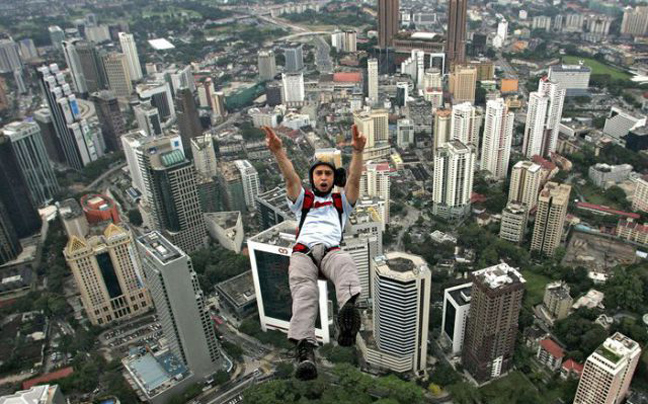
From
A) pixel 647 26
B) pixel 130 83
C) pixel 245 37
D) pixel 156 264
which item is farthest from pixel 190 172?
pixel 647 26

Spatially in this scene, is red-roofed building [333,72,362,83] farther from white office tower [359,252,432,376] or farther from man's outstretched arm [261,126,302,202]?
man's outstretched arm [261,126,302,202]

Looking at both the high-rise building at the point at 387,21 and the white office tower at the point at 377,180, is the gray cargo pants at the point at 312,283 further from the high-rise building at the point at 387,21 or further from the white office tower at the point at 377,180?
the high-rise building at the point at 387,21

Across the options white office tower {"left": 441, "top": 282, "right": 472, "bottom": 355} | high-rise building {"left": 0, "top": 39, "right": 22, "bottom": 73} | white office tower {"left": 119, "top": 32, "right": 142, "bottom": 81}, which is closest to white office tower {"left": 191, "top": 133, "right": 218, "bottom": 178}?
white office tower {"left": 441, "top": 282, "right": 472, "bottom": 355}

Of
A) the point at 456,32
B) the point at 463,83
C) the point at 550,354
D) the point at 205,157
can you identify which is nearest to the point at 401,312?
the point at 550,354

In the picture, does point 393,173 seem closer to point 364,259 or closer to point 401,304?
point 364,259

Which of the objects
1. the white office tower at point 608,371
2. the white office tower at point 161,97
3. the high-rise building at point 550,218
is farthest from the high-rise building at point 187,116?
the white office tower at point 608,371

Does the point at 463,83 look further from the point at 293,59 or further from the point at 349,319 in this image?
the point at 349,319
